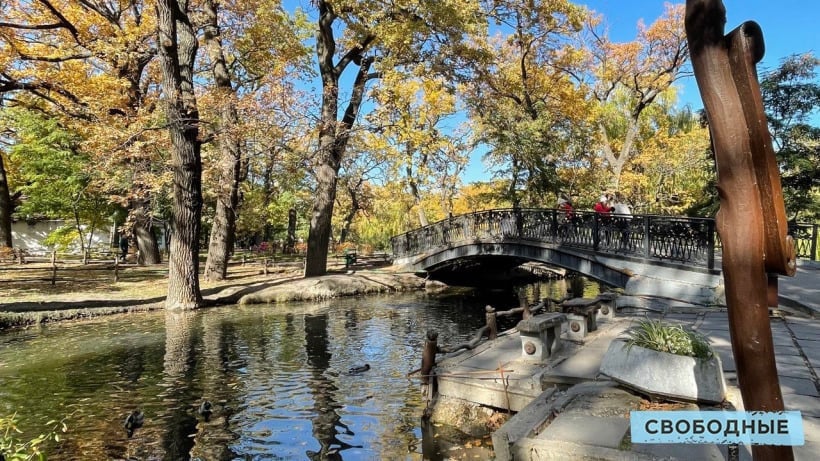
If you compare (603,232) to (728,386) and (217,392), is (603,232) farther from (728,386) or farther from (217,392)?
(217,392)

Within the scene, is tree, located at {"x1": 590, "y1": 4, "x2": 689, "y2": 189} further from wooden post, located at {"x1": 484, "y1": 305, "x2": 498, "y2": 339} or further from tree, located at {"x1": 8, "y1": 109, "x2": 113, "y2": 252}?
tree, located at {"x1": 8, "y1": 109, "x2": 113, "y2": 252}

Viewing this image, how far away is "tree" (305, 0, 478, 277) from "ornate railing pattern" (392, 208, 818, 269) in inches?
244

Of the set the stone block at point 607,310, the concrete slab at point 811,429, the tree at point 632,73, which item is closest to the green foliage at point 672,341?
the concrete slab at point 811,429

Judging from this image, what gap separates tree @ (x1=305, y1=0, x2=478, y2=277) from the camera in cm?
1909

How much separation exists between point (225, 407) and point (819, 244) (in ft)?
80.8

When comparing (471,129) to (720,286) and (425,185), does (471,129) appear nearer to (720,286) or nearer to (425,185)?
(425,185)

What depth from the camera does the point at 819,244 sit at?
21.1m

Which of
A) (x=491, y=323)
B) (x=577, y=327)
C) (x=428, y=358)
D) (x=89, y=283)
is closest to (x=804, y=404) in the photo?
(x=577, y=327)

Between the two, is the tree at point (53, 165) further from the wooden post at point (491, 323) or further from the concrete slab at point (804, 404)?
the concrete slab at point (804, 404)

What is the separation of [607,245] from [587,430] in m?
12.1

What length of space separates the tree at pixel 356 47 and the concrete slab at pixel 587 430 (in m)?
16.9

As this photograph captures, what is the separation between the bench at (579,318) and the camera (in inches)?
331

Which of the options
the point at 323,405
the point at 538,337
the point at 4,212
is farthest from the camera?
the point at 4,212

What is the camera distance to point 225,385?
9367mm
